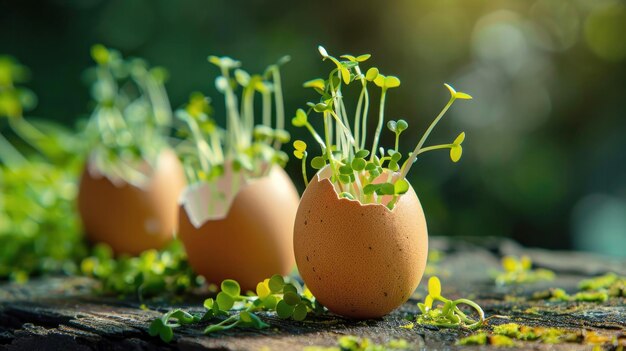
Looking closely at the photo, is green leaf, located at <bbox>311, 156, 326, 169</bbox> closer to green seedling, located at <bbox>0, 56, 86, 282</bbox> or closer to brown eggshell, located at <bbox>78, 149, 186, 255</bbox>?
brown eggshell, located at <bbox>78, 149, 186, 255</bbox>

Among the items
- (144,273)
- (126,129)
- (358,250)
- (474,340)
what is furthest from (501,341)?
(126,129)

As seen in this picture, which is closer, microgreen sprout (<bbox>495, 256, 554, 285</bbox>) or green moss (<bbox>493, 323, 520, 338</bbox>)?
green moss (<bbox>493, 323, 520, 338</bbox>)

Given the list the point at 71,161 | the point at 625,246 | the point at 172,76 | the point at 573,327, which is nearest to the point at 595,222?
the point at 625,246

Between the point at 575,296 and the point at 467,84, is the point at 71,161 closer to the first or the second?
the point at 575,296

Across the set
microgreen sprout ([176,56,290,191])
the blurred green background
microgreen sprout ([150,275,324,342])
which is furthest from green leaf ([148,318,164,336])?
the blurred green background

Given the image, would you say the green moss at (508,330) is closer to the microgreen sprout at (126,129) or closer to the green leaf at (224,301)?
the green leaf at (224,301)

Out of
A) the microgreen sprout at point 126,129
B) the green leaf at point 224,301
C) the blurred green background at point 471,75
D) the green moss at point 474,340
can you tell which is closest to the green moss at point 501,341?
the green moss at point 474,340

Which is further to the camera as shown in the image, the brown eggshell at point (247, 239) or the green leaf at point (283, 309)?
the brown eggshell at point (247, 239)
